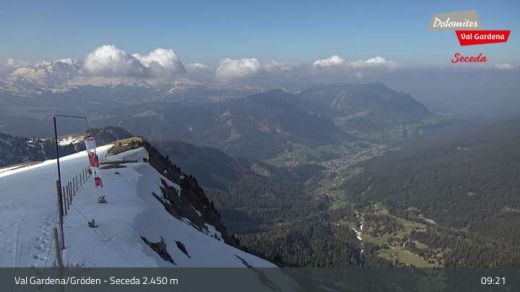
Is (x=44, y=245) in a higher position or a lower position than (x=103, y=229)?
higher

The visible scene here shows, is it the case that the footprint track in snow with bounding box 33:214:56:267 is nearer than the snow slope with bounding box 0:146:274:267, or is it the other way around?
the footprint track in snow with bounding box 33:214:56:267

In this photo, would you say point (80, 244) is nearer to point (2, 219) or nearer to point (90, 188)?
point (2, 219)

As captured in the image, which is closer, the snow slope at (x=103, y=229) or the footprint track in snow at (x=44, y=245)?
the footprint track in snow at (x=44, y=245)

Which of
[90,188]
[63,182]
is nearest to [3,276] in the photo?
[90,188]

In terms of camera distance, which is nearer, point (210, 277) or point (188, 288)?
point (188, 288)

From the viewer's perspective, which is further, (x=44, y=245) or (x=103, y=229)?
(x=103, y=229)

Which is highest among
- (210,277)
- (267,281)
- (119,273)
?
(119,273)

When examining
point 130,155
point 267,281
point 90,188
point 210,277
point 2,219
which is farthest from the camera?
point 130,155

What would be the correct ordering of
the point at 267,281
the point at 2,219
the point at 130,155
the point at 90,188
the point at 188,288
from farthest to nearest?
1. the point at 130,155
2. the point at 90,188
3. the point at 267,281
4. the point at 2,219
5. the point at 188,288
